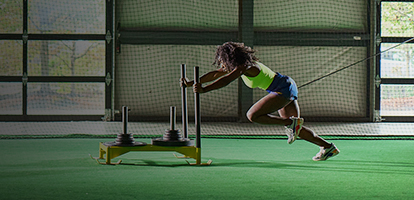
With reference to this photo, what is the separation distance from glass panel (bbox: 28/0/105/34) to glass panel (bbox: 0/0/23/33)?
212 mm

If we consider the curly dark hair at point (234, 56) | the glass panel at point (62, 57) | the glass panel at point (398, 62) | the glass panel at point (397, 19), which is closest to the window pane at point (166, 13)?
the glass panel at point (62, 57)

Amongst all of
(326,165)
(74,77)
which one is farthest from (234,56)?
(74,77)

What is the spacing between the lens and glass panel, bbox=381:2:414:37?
11.1 meters

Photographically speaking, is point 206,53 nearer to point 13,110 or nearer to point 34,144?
point 13,110

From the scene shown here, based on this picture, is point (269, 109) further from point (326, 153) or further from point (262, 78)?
point (326, 153)

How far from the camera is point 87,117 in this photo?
1080cm

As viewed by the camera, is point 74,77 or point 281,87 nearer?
point 281,87

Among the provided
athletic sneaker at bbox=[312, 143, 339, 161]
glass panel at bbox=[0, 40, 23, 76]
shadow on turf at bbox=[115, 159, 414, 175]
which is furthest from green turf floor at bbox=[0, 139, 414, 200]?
glass panel at bbox=[0, 40, 23, 76]

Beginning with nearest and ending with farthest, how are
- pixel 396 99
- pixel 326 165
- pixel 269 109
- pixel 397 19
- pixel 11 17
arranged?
pixel 326 165 < pixel 269 109 < pixel 11 17 < pixel 397 19 < pixel 396 99

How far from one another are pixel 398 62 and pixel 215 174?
28.2 feet

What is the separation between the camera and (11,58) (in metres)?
10.7

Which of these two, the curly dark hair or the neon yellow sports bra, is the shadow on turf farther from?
the curly dark hair

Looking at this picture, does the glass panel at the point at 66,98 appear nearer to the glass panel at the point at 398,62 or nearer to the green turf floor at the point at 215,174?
the green turf floor at the point at 215,174

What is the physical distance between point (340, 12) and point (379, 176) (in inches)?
310
